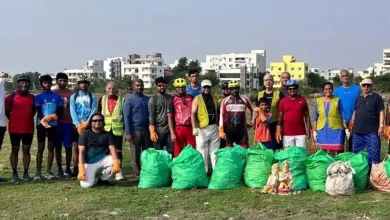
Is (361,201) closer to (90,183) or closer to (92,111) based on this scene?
(90,183)

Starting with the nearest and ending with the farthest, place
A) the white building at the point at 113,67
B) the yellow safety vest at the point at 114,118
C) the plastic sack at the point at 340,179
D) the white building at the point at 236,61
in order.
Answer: the plastic sack at the point at 340,179 → the yellow safety vest at the point at 114,118 → the white building at the point at 236,61 → the white building at the point at 113,67

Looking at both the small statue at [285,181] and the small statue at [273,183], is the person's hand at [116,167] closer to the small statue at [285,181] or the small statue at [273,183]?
the small statue at [273,183]

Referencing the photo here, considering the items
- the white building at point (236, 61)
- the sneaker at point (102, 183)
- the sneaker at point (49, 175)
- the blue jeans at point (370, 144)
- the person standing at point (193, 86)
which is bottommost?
the sneaker at point (49, 175)

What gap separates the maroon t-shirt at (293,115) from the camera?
7.65m

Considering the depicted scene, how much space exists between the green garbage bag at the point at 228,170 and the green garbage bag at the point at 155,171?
706 mm

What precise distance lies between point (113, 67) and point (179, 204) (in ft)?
379

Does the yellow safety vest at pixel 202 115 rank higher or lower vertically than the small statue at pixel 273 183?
higher

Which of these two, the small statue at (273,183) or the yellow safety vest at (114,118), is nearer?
the small statue at (273,183)

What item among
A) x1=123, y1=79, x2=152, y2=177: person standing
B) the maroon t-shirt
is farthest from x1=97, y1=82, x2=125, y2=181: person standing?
the maroon t-shirt

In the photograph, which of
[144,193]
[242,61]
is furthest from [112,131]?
[242,61]

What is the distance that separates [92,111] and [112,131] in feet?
1.52

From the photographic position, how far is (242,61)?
115m

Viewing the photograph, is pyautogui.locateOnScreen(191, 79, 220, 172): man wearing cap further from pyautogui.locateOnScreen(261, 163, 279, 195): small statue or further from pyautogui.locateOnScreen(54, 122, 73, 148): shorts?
pyautogui.locateOnScreen(54, 122, 73, 148): shorts

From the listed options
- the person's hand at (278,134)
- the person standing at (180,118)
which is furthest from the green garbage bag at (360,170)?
the person standing at (180,118)
